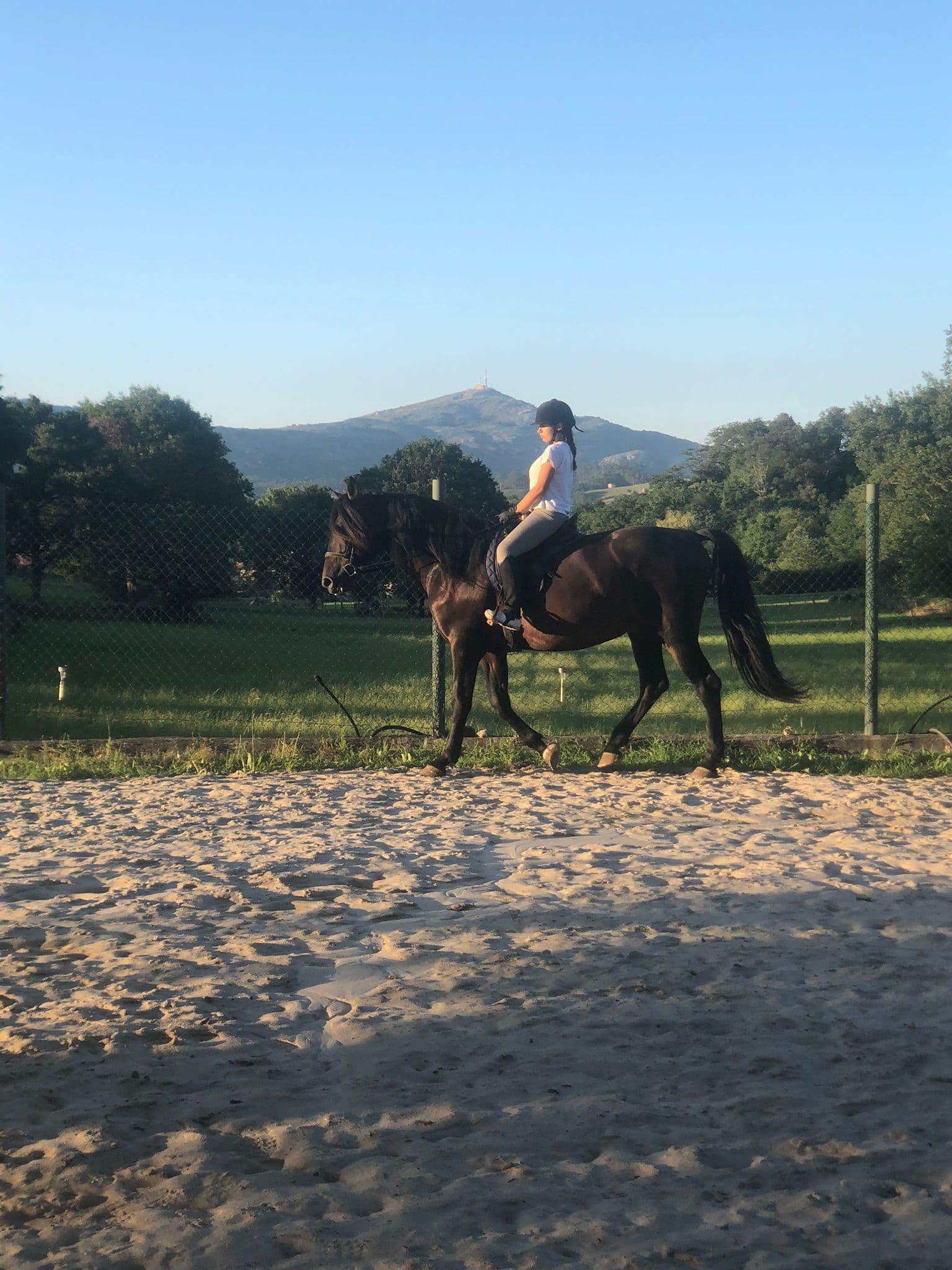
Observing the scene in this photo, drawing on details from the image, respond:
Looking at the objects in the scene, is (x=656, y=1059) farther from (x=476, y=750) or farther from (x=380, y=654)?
(x=380, y=654)

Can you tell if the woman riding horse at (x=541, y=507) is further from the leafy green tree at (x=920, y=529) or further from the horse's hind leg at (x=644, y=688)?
the leafy green tree at (x=920, y=529)

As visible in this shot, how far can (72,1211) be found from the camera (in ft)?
8.49

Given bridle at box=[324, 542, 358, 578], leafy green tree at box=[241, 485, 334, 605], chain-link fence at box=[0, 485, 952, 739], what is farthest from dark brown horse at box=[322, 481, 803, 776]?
leafy green tree at box=[241, 485, 334, 605]

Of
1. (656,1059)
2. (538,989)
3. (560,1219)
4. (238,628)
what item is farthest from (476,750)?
(238,628)

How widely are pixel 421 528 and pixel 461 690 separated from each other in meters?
1.32

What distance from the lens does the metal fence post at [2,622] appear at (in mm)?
9414

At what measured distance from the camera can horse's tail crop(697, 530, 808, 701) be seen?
350 inches

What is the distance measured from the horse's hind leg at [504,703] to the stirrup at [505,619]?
480 millimetres

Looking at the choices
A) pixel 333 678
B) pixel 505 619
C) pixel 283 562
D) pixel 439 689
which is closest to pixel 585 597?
pixel 505 619

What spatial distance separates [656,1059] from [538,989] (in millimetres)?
674

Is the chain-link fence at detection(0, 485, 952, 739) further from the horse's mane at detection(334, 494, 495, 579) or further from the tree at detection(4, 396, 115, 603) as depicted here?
the horse's mane at detection(334, 494, 495, 579)

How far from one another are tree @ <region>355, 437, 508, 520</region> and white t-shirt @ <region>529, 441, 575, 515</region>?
164 ft

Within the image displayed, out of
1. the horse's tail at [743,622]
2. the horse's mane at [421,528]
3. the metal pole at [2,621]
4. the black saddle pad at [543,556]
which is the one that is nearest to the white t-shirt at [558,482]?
the black saddle pad at [543,556]

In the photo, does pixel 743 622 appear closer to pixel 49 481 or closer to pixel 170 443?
pixel 49 481
